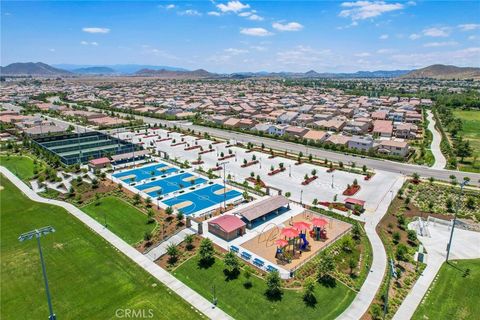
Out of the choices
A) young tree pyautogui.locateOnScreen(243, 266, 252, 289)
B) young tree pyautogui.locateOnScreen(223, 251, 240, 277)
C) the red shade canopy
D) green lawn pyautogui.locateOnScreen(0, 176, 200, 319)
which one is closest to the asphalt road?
the red shade canopy

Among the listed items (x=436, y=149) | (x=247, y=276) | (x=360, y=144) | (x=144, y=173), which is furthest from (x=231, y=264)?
(x=436, y=149)

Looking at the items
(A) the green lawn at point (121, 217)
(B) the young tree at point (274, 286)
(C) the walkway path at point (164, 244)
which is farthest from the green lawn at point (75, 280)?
(B) the young tree at point (274, 286)

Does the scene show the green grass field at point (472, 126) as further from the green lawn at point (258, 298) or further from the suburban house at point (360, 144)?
the green lawn at point (258, 298)

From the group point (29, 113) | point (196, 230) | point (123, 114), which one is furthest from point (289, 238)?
point (29, 113)

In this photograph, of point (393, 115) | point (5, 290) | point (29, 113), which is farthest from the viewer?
point (29, 113)

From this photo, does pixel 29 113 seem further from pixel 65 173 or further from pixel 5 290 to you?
pixel 5 290

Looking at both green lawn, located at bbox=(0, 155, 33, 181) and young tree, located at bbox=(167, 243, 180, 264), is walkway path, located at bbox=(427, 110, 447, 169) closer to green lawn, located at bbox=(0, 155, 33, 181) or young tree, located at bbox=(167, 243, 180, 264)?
young tree, located at bbox=(167, 243, 180, 264)
